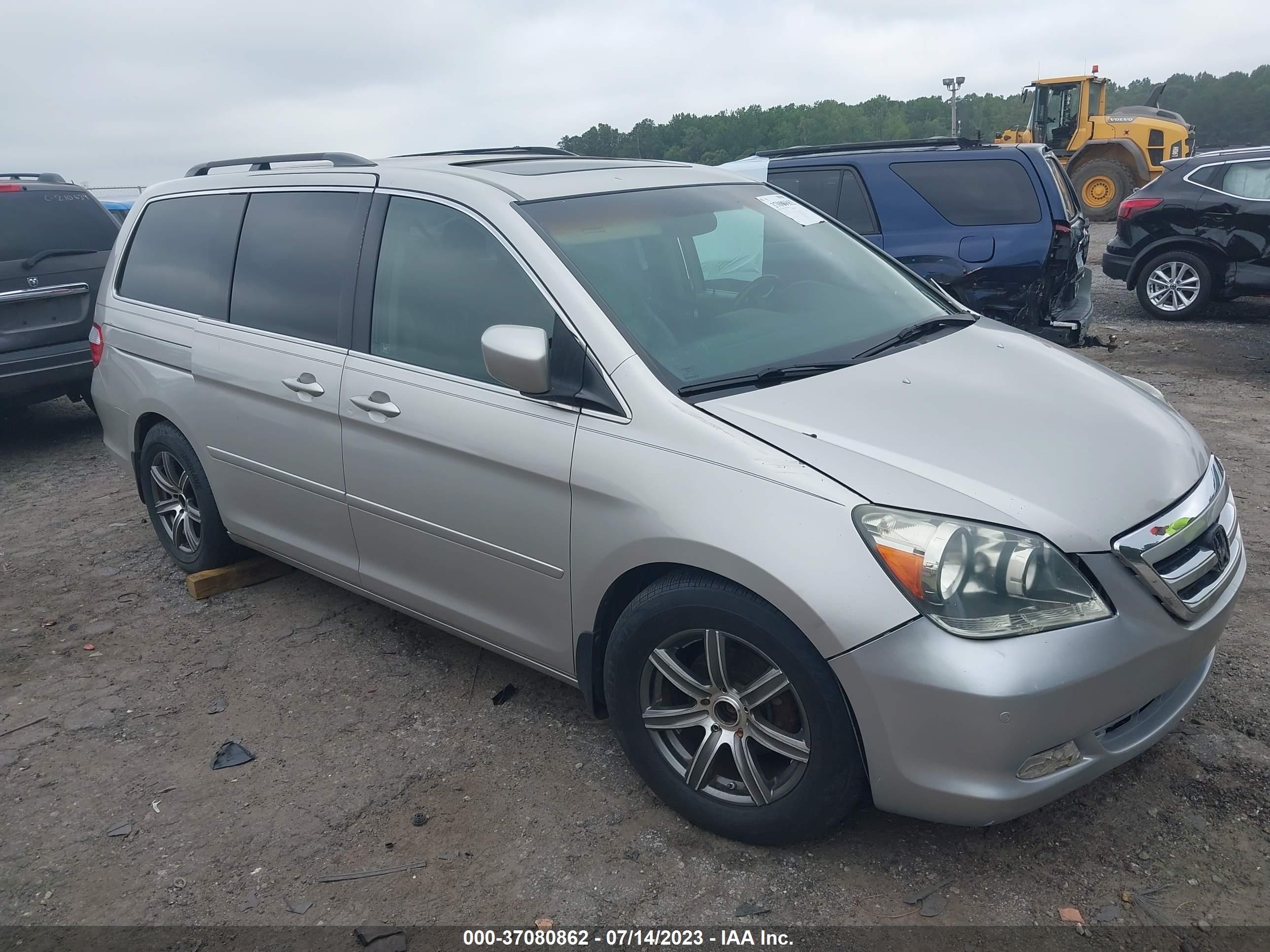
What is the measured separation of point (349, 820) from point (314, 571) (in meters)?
1.27

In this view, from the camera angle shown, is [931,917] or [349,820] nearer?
[931,917]

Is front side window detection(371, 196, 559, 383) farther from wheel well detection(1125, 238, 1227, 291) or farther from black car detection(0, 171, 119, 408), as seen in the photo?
wheel well detection(1125, 238, 1227, 291)

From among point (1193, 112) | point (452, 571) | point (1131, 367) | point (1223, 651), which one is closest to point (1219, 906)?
point (1223, 651)

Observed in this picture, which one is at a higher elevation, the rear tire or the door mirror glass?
the rear tire

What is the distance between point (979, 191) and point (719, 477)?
18.1 ft

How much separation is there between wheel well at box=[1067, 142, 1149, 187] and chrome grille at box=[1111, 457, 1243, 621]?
1969 centimetres

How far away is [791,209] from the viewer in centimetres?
388

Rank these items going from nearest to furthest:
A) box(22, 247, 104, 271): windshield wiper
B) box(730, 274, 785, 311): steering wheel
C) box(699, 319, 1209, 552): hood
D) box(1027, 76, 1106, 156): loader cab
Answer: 1. box(699, 319, 1209, 552): hood
2. box(730, 274, 785, 311): steering wheel
3. box(22, 247, 104, 271): windshield wiper
4. box(1027, 76, 1106, 156): loader cab

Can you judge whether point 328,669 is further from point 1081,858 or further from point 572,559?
point 1081,858

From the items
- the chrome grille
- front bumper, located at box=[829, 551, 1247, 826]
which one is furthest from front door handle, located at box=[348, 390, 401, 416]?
the chrome grille

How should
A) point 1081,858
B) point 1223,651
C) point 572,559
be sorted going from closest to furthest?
point 1081,858
point 572,559
point 1223,651

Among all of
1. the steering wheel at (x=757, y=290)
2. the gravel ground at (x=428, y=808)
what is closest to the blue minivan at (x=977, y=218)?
the gravel ground at (x=428, y=808)

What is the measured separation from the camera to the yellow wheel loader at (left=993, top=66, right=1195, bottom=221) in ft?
65.9

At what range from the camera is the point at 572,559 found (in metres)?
2.85
